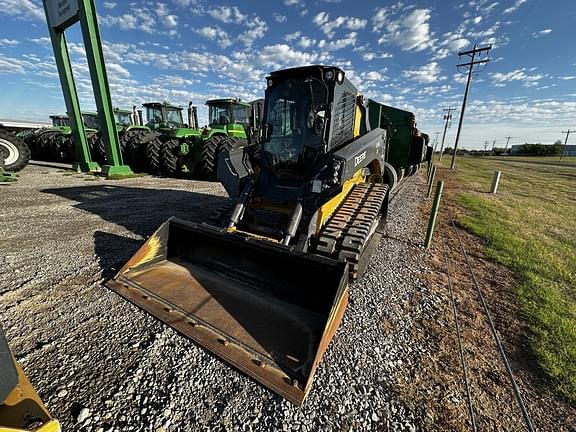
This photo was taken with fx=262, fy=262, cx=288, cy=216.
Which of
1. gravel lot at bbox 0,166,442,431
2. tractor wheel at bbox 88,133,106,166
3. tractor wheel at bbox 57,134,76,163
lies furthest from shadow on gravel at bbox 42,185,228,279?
tractor wheel at bbox 57,134,76,163

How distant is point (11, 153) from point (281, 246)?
1183 cm

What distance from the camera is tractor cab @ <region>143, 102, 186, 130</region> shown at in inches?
555

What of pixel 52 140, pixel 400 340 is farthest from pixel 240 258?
pixel 52 140

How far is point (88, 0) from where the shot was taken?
901 centimetres

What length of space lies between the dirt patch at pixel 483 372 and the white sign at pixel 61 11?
13.9 meters

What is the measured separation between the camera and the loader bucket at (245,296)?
1915mm

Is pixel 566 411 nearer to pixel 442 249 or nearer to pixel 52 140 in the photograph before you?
pixel 442 249

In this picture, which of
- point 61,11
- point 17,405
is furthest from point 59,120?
point 17,405

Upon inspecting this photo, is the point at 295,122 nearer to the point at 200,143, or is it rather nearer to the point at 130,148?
the point at 200,143

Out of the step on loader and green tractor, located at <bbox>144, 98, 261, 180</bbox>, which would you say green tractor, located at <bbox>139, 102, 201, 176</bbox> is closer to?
green tractor, located at <bbox>144, 98, 261, 180</bbox>

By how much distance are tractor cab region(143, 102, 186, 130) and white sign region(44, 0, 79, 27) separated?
441 centimetres

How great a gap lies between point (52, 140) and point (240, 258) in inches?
716

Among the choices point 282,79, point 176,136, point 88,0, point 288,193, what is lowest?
point 288,193

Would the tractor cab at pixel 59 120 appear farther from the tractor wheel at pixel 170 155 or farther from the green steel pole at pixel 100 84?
the tractor wheel at pixel 170 155
